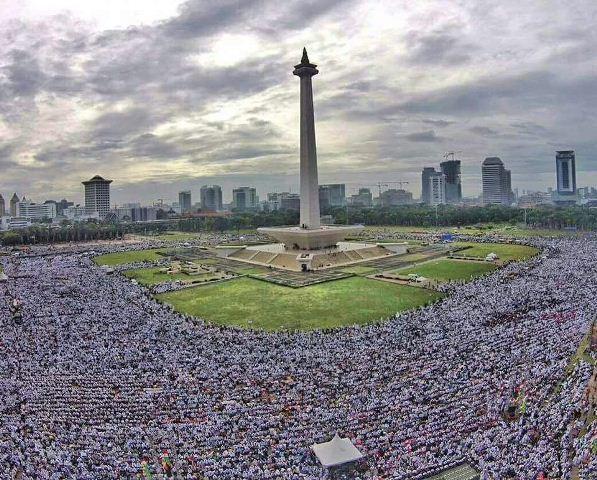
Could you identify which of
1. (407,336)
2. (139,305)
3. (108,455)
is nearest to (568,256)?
(407,336)

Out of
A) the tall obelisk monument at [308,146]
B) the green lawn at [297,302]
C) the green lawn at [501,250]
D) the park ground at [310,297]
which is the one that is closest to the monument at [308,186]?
the tall obelisk monument at [308,146]

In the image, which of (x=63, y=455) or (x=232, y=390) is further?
(x=232, y=390)

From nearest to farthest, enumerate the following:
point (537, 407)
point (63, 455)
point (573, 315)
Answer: point (63, 455) → point (537, 407) → point (573, 315)

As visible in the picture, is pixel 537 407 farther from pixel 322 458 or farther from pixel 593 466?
pixel 322 458

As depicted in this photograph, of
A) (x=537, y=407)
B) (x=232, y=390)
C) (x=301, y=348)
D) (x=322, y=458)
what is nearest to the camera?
(x=322, y=458)

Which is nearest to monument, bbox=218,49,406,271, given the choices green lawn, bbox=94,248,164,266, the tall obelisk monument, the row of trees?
the tall obelisk monument

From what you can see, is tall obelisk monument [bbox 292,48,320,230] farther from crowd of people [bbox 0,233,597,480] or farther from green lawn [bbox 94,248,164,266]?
crowd of people [bbox 0,233,597,480]

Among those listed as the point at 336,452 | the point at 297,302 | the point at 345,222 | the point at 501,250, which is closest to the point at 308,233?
the point at 297,302
